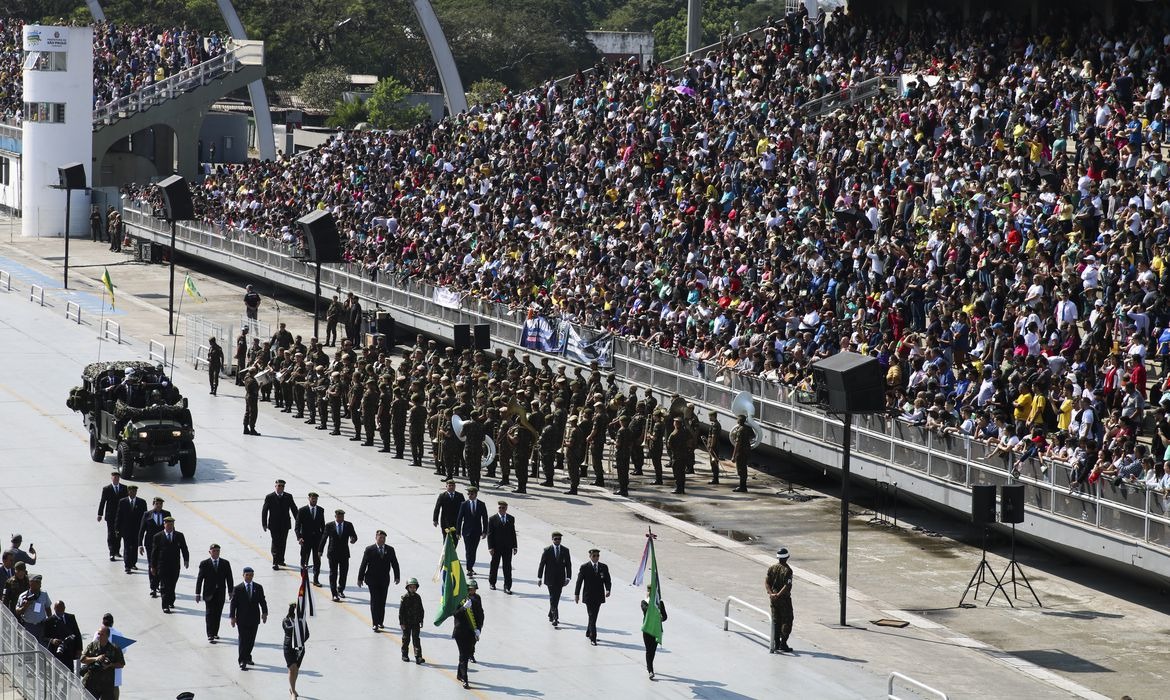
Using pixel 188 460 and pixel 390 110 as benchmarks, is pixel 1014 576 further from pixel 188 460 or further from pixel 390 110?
pixel 390 110

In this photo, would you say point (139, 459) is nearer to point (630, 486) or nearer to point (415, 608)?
point (630, 486)

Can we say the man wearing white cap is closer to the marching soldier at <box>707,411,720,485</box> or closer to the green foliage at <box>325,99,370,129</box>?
the marching soldier at <box>707,411,720,485</box>

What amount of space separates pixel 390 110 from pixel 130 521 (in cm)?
7586

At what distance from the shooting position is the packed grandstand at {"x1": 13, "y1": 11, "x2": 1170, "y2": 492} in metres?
27.8

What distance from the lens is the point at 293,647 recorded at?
19.2 m

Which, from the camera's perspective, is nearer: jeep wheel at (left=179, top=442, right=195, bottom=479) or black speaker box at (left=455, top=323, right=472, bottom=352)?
jeep wheel at (left=179, top=442, right=195, bottom=479)

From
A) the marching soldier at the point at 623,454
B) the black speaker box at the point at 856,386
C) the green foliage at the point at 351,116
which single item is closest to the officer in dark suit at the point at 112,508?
the marching soldier at the point at 623,454

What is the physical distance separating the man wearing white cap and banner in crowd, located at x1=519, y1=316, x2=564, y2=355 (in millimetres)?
16665

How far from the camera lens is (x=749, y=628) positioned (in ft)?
73.3

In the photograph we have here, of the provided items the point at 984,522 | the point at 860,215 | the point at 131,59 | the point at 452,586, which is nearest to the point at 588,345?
the point at 860,215

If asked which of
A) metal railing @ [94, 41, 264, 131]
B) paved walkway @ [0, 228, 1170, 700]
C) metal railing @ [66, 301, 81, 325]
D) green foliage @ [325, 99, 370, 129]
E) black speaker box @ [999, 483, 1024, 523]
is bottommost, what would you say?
paved walkway @ [0, 228, 1170, 700]

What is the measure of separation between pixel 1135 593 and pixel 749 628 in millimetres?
5836

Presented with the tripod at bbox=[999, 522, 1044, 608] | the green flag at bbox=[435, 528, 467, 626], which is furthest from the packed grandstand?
the green flag at bbox=[435, 528, 467, 626]

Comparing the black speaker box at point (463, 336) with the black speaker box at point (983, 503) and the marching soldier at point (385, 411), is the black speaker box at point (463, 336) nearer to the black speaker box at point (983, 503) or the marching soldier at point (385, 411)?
the marching soldier at point (385, 411)
